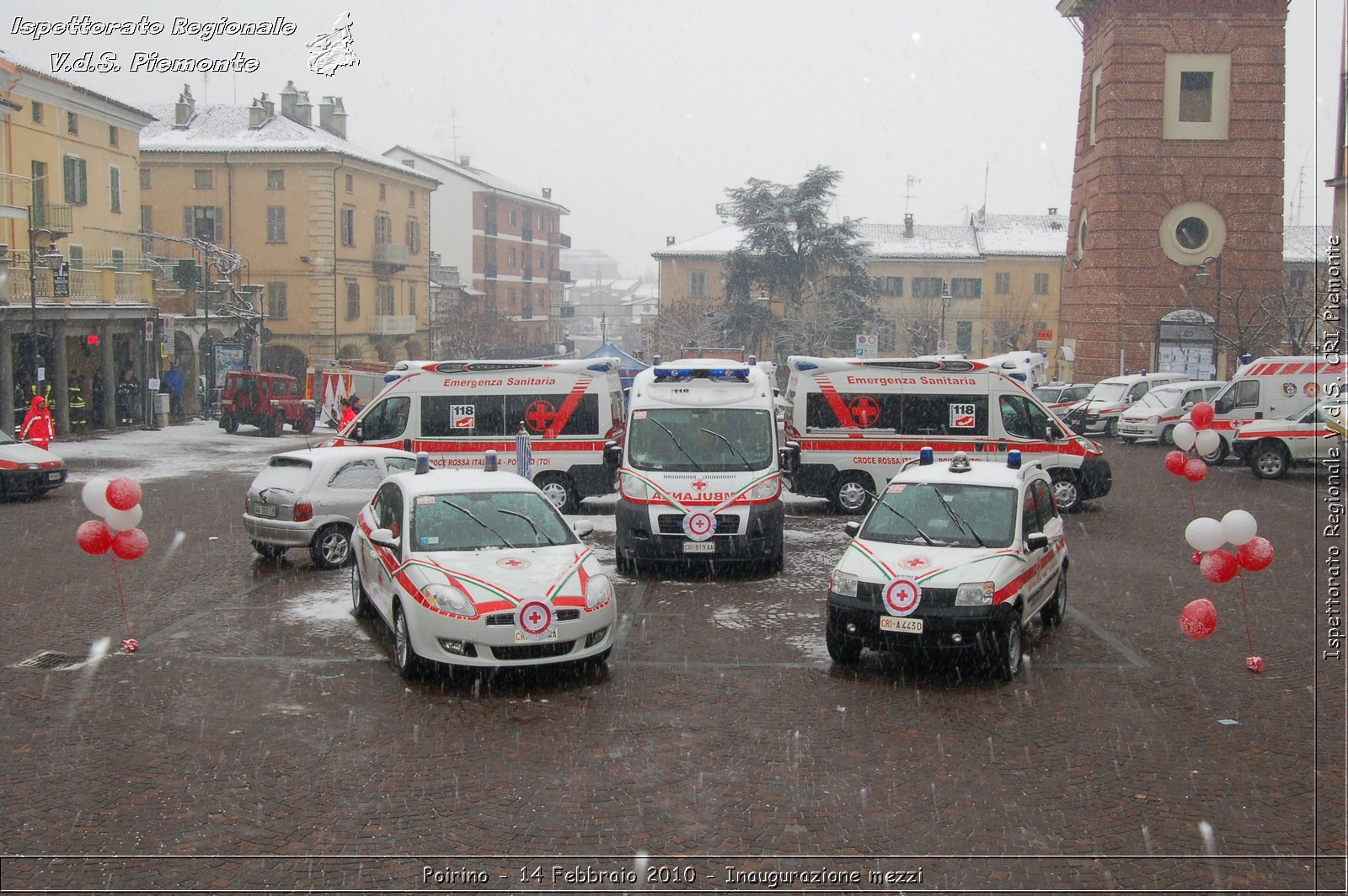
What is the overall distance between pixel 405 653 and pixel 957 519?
4771 mm

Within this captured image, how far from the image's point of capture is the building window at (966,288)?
2869 inches

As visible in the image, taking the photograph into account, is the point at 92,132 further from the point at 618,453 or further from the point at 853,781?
the point at 853,781

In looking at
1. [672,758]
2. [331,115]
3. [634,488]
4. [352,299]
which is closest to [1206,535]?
[672,758]

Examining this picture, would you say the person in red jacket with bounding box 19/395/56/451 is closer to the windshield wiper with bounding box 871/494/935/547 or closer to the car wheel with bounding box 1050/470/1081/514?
the car wheel with bounding box 1050/470/1081/514

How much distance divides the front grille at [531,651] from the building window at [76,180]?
34.3 m

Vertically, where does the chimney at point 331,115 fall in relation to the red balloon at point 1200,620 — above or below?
above

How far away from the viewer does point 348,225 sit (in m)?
54.6

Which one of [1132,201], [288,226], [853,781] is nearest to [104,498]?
[853,781]

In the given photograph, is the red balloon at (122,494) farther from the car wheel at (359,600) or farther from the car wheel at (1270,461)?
the car wheel at (1270,461)

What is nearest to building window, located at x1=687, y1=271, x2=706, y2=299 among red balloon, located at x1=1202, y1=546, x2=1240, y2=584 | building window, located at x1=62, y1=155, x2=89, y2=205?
building window, located at x1=62, y1=155, x2=89, y2=205

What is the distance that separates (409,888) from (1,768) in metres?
3.32

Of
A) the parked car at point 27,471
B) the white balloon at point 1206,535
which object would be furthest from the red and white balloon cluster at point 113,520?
the parked car at point 27,471

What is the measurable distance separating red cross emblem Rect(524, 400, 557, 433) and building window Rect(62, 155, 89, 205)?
24877mm

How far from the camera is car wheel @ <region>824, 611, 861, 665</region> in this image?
985 cm
